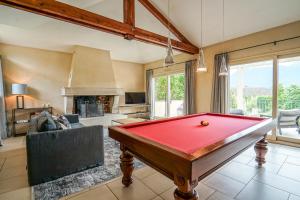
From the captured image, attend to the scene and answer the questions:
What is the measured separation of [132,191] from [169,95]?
17.1 ft

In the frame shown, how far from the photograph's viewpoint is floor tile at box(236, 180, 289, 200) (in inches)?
72.9

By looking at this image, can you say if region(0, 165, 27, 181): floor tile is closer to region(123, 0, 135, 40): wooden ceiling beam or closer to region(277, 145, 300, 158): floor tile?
region(123, 0, 135, 40): wooden ceiling beam

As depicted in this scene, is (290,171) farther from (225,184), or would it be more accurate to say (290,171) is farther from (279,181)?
(225,184)

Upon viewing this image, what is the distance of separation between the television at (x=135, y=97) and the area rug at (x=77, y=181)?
4.35 metres

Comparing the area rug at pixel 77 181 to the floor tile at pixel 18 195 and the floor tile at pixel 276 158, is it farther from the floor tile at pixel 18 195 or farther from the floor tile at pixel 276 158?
the floor tile at pixel 276 158

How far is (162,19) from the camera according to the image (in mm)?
4699

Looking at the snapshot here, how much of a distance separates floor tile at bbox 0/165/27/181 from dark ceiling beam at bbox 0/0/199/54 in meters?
2.76

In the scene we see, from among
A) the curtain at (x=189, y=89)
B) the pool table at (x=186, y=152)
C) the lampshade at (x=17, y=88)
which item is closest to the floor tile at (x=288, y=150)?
the pool table at (x=186, y=152)

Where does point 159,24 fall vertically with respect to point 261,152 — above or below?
above


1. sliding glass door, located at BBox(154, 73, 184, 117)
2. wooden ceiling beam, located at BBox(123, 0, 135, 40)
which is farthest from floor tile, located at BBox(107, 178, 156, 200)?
sliding glass door, located at BBox(154, 73, 184, 117)

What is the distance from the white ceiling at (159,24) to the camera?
343 centimetres

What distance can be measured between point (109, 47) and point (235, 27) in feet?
13.8

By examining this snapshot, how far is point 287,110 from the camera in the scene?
3.81 metres

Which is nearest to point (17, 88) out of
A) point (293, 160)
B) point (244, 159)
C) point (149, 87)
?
point (149, 87)
